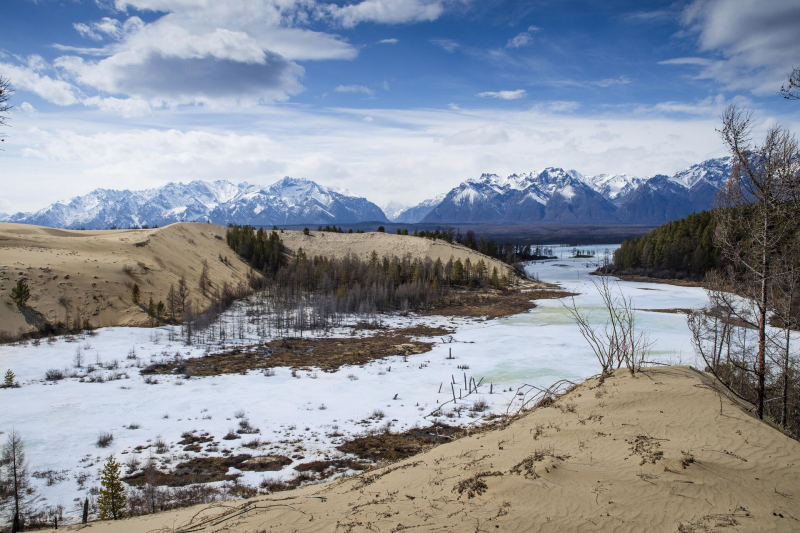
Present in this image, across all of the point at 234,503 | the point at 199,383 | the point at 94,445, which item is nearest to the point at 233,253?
the point at 199,383

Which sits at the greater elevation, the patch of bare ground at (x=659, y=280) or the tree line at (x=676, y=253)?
the tree line at (x=676, y=253)

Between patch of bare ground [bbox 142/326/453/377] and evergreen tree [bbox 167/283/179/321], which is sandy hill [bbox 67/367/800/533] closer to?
patch of bare ground [bbox 142/326/453/377]

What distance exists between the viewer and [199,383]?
25.5 m

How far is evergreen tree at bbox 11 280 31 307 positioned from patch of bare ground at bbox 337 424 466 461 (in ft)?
105

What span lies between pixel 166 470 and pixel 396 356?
21.2 meters

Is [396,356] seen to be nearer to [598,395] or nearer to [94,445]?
[94,445]

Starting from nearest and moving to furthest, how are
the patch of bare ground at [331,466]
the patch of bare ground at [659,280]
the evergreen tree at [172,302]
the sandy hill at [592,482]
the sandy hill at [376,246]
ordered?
the sandy hill at [592,482], the patch of bare ground at [331,466], the evergreen tree at [172,302], the patch of bare ground at [659,280], the sandy hill at [376,246]

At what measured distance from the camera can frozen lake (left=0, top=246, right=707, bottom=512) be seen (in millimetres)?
16266

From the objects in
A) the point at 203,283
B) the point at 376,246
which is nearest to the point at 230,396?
the point at 203,283

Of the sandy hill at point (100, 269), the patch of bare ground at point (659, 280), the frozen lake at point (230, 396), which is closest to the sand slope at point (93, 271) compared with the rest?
the sandy hill at point (100, 269)

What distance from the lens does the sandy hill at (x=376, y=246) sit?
94188mm

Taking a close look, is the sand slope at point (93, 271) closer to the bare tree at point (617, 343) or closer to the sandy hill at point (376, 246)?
the sandy hill at point (376, 246)

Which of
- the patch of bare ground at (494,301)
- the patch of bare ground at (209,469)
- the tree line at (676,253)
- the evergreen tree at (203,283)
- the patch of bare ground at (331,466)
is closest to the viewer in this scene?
the patch of bare ground at (209,469)

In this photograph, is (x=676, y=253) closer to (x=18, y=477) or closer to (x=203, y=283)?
(x=203, y=283)
